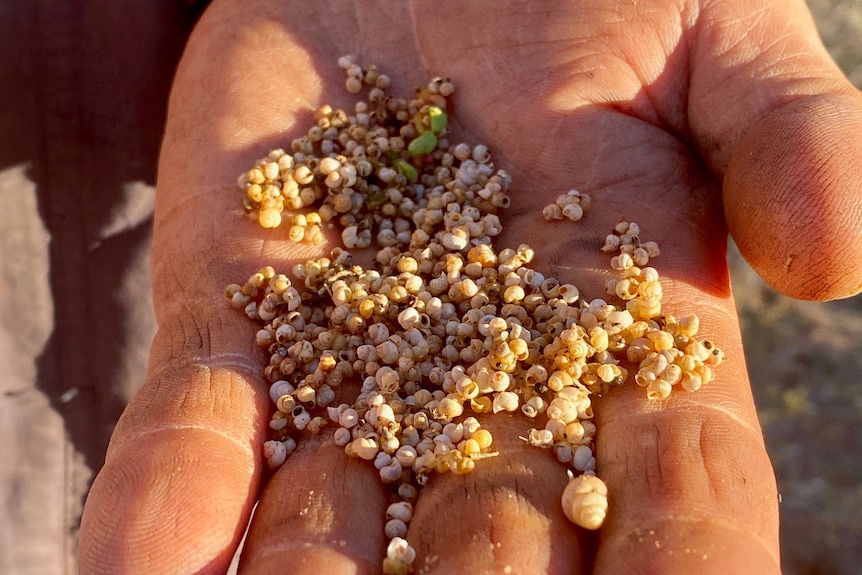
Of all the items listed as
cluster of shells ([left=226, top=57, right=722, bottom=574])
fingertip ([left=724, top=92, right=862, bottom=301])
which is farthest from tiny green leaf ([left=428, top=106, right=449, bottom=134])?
fingertip ([left=724, top=92, right=862, bottom=301])

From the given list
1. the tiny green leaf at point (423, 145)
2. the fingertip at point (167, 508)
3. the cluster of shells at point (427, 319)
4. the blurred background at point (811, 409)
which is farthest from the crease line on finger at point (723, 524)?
the blurred background at point (811, 409)

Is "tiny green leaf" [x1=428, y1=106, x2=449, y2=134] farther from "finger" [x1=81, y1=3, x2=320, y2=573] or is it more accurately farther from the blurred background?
the blurred background

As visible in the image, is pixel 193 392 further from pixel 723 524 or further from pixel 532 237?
pixel 723 524

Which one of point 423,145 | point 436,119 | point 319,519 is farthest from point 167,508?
point 436,119

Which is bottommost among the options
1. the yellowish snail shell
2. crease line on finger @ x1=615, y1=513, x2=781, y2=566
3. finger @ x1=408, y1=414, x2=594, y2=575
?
finger @ x1=408, y1=414, x2=594, y2=575

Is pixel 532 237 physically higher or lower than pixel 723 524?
lower

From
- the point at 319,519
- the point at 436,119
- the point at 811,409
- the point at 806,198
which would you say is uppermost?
the point at 806,198
